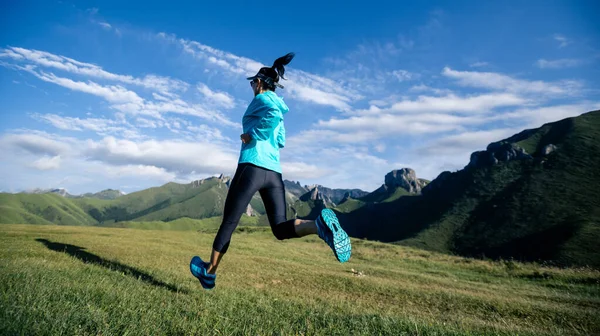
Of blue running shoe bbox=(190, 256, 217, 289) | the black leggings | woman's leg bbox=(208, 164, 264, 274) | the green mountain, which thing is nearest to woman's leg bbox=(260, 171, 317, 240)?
the black leggings

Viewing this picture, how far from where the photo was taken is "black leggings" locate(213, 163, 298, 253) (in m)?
4.83

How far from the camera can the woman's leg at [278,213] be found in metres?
4.85

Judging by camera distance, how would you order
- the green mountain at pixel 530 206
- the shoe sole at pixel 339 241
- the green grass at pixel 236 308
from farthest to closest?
the green mountain at pixel 530 206 → the shoe sole at pixel 339 241 → the green grass at pixel 236 308

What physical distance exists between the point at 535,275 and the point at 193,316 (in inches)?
736

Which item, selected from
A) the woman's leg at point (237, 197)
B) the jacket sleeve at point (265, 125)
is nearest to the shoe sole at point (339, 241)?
the woman's leg at point (237, 197)

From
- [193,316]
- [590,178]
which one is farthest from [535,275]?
[590,178]

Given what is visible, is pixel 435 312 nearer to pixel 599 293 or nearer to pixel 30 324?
pixel 30 324

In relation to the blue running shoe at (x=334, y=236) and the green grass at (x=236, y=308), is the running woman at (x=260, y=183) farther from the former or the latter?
the green grass at (x=236, y=308)

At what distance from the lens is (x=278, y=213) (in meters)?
5.24

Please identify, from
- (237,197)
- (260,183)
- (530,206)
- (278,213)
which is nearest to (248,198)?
(237,197)

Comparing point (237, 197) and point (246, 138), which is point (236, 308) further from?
point (246, 138)

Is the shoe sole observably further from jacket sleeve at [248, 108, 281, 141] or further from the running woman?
jacket sleeve at [248, 108, 281, 141]

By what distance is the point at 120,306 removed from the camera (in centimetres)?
354

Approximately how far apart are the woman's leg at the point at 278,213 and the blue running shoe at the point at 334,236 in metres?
0.29
